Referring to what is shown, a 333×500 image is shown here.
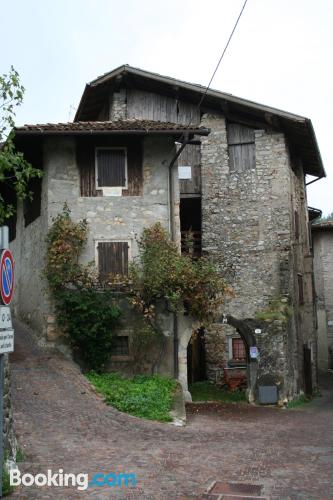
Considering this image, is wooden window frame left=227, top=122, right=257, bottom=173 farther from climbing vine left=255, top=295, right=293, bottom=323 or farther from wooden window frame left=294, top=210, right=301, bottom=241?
climbing vine left=255, top=295, right=293, bottom=323

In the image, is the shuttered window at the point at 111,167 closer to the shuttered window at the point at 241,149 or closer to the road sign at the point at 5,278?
the shuttered window at the point at 241,149

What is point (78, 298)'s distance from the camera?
1383 cm

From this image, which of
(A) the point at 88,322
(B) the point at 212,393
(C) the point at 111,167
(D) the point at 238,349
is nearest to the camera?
(A) the point at 88,322

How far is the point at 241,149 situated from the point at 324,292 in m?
12.4

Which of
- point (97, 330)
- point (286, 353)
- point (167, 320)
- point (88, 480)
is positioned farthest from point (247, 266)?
Answer: point (88, 480)

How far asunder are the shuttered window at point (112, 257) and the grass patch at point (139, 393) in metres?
2.68

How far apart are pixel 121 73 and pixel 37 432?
45.2 ft

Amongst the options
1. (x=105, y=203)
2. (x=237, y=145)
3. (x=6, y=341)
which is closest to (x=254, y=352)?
(x=105, y=203)

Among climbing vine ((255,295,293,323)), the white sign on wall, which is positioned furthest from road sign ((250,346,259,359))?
the white sign on wall

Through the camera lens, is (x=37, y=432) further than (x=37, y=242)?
No

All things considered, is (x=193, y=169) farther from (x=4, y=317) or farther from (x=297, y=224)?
(x=4, y=317)

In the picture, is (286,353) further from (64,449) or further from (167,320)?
(64,449)

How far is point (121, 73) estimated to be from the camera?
64.7 feet

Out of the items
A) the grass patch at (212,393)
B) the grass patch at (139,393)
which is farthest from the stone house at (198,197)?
the grass patch at (139,393)
